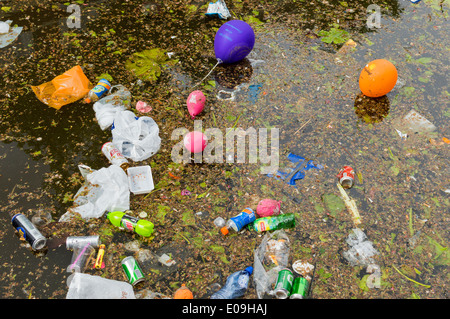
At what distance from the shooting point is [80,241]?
2891 millimetres

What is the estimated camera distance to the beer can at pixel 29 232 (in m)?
2.87

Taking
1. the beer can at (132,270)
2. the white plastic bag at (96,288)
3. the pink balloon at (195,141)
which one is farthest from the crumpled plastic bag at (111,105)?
the white plastic bag at (96,288)

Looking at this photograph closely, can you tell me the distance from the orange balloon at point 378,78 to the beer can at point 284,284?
8.20 ft

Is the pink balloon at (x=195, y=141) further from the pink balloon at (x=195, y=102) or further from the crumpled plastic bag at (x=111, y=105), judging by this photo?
the crumpled plastic bag at (x=111, y=105)

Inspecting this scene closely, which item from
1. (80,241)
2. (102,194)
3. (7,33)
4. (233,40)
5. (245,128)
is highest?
(233,40)

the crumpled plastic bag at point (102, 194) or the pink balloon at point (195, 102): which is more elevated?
the pink balloon at point (195, 102)

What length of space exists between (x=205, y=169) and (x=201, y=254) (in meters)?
0.93

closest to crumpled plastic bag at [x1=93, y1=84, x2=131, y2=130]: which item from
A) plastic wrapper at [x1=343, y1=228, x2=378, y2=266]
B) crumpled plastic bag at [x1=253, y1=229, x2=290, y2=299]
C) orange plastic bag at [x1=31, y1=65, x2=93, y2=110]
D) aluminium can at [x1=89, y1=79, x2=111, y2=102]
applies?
aluminium can at [x1=89, y1=79, x2=111, y2=102]

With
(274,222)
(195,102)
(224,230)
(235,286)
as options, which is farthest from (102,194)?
(274,222)

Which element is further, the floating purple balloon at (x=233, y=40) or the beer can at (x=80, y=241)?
the floating purple balloon at (x=233, y=40)

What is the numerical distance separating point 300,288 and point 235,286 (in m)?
0.53

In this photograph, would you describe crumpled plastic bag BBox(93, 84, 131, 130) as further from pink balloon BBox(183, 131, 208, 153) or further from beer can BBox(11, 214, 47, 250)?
beer can BBox(11, 214, 47, 250)

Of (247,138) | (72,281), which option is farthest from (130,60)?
(72,281)
